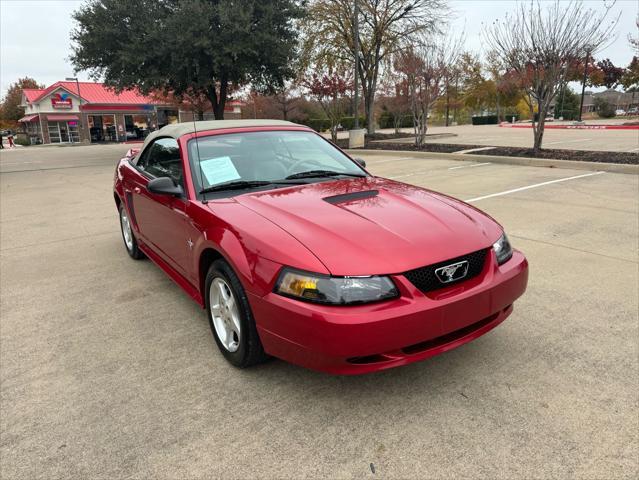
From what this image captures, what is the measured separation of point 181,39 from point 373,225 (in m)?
17.8

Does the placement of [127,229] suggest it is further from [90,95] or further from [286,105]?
[90,95]

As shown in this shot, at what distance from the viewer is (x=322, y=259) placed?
90.6 inches

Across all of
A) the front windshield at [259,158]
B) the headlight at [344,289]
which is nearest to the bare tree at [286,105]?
the front windshield at [259,158]

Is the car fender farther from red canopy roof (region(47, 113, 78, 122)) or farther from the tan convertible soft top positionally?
red canopy roof (region(47, 113, 78, 122))

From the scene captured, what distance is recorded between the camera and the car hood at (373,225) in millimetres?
2336

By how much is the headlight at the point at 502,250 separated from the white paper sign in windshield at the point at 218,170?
1.84 m

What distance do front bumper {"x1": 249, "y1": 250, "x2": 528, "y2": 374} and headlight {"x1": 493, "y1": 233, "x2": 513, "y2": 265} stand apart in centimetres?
23

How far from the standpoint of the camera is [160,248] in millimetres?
4039

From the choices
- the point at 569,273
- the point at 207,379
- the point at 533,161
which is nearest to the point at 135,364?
the point at 207,379

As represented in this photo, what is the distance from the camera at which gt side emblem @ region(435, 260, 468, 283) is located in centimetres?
239

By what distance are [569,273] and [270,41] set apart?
17807mm

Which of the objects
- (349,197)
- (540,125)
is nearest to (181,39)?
(540,125)

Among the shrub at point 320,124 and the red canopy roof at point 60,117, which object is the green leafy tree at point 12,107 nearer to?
the red canopy roof at point 60,117

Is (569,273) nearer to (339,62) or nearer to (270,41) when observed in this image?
(270,41)
